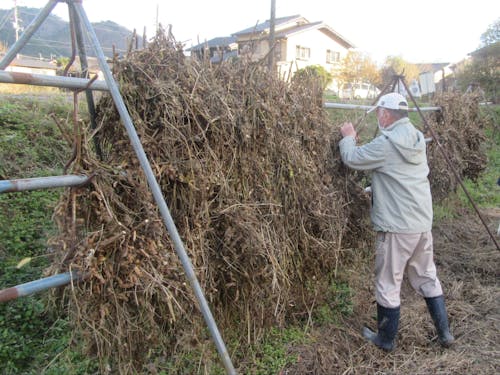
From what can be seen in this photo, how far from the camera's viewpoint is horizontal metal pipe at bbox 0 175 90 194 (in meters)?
1.72

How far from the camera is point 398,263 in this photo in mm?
3486

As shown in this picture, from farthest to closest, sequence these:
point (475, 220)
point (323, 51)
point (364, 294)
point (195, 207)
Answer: point (323, 51)
point (475, 220)
point (364, 294)
point (195, 207)

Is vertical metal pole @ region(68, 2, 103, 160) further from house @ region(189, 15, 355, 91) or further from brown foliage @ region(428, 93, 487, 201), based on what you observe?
house @ region(189, 15, 355, 91)

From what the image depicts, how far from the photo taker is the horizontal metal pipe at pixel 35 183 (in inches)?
67.7

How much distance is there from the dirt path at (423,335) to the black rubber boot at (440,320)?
71 mm

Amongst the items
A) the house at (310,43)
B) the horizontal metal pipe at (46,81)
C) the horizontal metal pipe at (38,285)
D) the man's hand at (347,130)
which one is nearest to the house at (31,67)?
the man's hand at (347,130)

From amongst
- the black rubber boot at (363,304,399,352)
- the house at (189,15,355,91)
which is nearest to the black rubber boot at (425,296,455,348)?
the black rubber boot at (363,304,399,352)

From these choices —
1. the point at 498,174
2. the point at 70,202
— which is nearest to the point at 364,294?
the point at 70,202

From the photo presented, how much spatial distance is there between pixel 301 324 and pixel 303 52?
121 feet

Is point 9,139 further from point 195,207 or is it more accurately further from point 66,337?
point 195,207

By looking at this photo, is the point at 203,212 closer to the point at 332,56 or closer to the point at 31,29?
the point at 31,29

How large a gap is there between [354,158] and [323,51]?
129ft

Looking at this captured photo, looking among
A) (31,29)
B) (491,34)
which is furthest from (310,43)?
(31,29)

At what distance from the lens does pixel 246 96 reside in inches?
113
